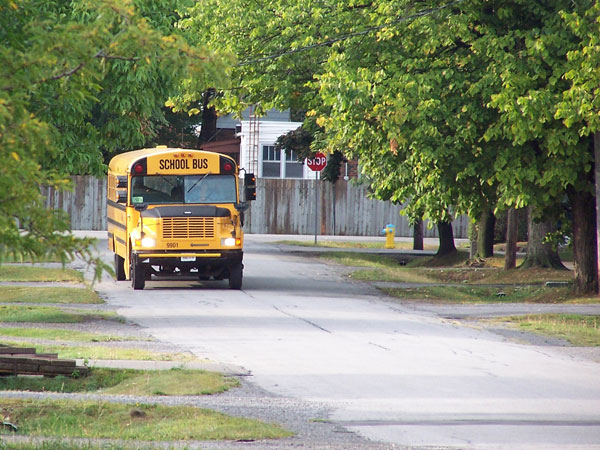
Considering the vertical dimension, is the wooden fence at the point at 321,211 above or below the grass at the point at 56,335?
above

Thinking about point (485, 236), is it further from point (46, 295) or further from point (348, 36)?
point (46, 295)

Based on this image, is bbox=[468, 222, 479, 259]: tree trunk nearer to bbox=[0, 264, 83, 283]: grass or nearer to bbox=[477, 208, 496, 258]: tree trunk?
bbox=[477, 208, 496, 258]: tree trunk

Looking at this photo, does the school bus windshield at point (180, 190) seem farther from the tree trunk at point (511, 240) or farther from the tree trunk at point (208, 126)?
the tree trunk at point (208, 126)

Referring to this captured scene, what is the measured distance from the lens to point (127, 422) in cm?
935

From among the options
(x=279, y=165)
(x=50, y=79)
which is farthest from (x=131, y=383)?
(x=279, y=165)

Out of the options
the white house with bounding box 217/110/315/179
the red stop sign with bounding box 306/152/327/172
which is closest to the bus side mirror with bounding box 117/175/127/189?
the red stop sign with bounding box 306/152/327/172

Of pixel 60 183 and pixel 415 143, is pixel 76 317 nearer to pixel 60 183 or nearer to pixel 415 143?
pixel 415 143

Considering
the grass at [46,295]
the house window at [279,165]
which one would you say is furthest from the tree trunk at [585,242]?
the house window at [279,165]

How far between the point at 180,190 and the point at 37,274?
17.9ft

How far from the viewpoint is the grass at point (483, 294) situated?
2359 centimetres

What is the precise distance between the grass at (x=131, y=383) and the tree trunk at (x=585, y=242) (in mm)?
12910

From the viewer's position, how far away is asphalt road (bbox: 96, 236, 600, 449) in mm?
9648

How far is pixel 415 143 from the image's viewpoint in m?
21.0

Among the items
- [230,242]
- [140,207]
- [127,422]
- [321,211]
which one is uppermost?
[321,211]
